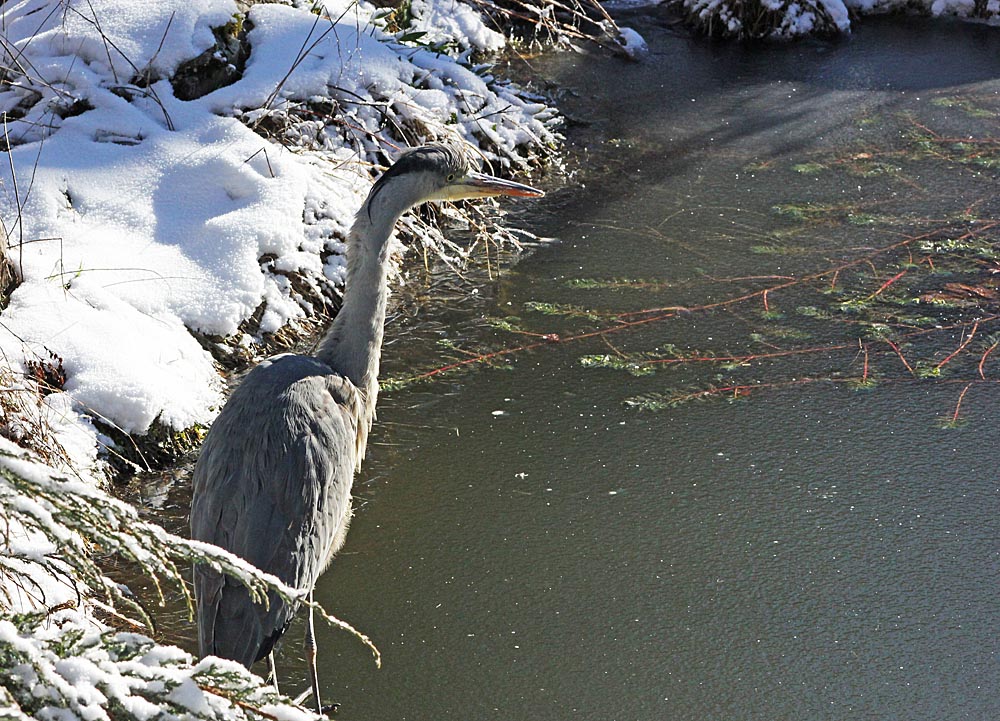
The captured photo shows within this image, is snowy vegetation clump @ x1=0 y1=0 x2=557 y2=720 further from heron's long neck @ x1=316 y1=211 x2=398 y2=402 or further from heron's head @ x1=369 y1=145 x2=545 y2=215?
heron's head @ x1=369 y1=145 x2=545 y2=215

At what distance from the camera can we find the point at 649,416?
3900 millimetres

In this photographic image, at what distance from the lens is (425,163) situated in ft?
10.6

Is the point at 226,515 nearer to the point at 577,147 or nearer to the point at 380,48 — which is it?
the point at 380,48

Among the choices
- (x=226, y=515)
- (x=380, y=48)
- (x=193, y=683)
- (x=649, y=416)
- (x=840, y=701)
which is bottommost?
(x=840, y=701)

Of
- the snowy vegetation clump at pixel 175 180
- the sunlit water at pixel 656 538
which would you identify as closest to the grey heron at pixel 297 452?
the snowy vegetation clump at pixel 175 180

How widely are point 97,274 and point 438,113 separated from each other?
2234 mm

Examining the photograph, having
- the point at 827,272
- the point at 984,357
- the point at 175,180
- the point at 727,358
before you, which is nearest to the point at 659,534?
the point at 727,358

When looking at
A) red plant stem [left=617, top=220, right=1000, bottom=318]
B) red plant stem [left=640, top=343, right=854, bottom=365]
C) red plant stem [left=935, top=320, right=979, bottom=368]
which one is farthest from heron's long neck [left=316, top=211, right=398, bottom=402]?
red plant stem [left=935, top=320, right=979, bottom=368]

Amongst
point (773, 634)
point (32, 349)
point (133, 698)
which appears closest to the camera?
point (133, 698)

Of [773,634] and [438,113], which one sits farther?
[438,113]

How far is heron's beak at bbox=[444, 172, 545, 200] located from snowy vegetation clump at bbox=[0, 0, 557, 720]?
1214 millimetres

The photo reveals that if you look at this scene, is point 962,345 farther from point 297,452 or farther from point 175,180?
point 175,180

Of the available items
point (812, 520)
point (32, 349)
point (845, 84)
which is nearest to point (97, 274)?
point (32, 349)

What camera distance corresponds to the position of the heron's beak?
3330 millimetres
